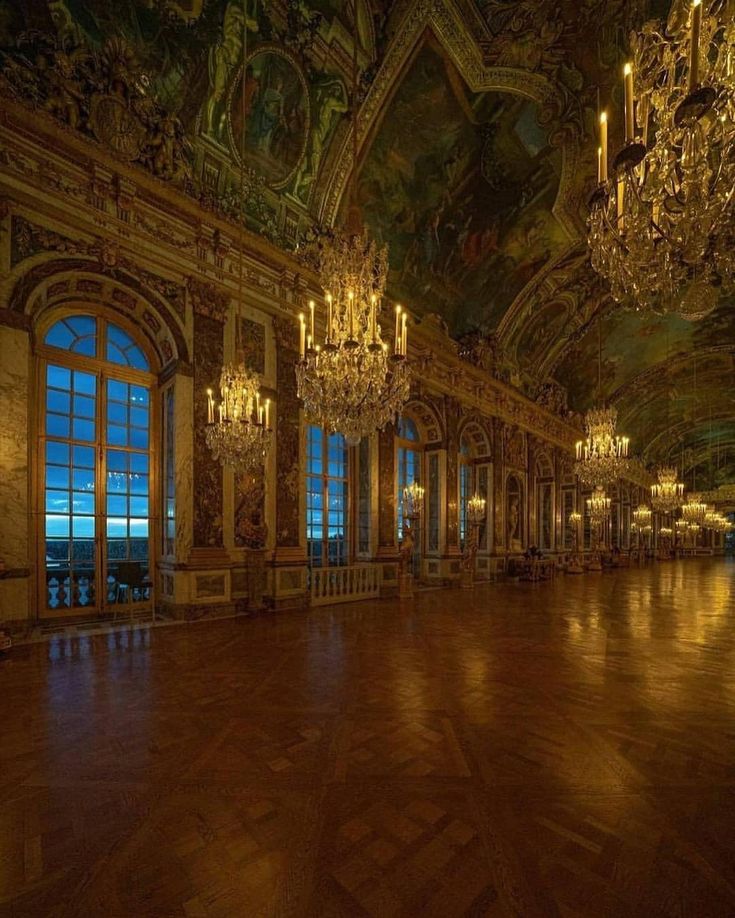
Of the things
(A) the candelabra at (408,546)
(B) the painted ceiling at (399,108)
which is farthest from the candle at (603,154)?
(A) the candelabra at (408,546)

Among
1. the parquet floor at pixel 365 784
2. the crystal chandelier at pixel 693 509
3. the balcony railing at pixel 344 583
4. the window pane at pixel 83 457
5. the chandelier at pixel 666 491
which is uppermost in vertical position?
the window pane at pixel 83 457

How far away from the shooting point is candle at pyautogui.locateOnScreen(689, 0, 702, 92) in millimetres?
2691

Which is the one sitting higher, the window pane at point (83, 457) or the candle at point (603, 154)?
the candle at point (603, 154)

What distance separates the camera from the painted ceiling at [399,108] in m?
6.27

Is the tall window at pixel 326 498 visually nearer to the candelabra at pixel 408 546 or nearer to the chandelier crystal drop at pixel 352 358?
the candelabra at pixel 408 546

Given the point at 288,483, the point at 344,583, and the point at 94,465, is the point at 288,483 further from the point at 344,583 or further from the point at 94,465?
the point at 94,465

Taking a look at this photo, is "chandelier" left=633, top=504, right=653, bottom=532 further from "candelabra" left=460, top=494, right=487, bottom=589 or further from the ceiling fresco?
the ceiling fresco

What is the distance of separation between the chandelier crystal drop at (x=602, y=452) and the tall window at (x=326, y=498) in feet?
17.1

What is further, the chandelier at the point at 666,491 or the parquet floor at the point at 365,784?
the chandelier at the point at 666,491

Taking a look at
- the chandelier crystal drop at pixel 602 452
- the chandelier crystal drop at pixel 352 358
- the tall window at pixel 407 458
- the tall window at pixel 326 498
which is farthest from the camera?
the tall window at pixel 407 458

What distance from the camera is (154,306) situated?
682cm

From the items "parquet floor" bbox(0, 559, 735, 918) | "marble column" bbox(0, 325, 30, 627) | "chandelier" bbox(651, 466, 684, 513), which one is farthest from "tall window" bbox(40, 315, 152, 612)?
"chandelier" bbox(651, 466, 684, 513)

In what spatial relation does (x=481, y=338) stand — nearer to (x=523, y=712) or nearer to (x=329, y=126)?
(x=329, y=126)

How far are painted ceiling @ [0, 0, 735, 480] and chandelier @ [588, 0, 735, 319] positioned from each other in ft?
18.0
